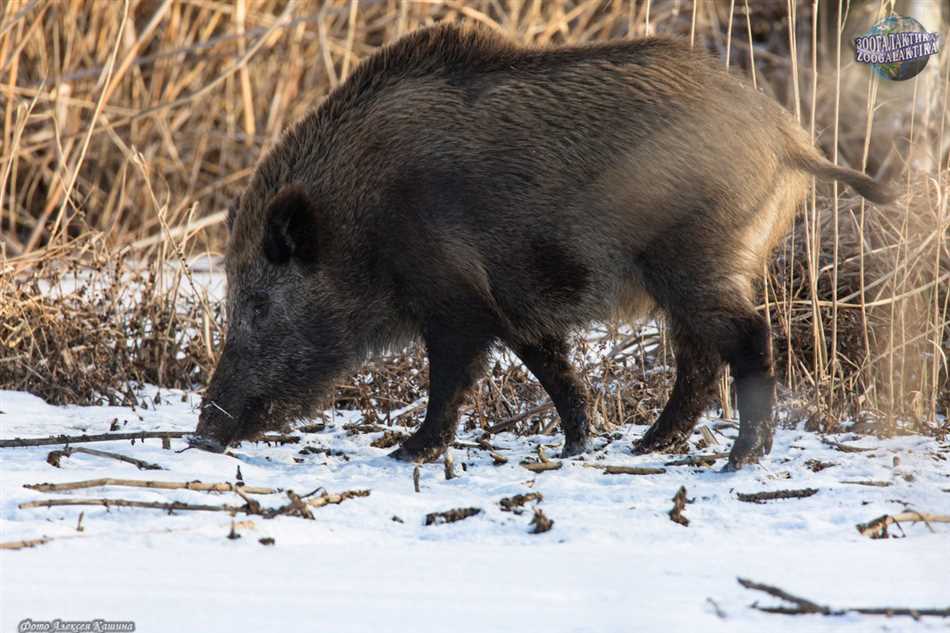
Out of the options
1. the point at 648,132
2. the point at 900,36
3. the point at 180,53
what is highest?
the point at 180,53

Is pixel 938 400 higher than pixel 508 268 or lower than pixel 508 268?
lower

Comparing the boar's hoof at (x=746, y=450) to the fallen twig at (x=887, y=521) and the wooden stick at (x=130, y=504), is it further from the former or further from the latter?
the wooden stick at (x=130, y=504)

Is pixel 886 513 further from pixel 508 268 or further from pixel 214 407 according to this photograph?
pixel 214 407

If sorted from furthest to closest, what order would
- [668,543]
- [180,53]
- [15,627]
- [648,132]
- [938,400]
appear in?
[180,53]
[938,400]
[648,132]
[668,543]
[15,627]

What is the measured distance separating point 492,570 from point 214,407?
73.4 inches

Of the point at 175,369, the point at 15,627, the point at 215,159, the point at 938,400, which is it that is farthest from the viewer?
the point at 215,159

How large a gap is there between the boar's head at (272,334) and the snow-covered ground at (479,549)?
239mm

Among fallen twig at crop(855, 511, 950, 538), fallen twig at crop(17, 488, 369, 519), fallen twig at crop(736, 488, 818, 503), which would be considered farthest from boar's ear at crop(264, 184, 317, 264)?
fallen twig at crop(855, 511, 950, 538)

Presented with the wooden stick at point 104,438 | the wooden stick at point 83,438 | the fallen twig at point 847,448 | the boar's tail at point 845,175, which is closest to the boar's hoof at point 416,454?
the wooden stick at point 104,438

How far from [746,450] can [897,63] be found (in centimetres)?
170

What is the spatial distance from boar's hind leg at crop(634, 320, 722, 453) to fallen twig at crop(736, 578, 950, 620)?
189 cm

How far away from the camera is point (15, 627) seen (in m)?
2.22

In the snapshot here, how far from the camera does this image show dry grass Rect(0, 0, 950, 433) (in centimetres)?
484

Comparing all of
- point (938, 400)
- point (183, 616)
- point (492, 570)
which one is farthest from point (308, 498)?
point (938, 400)
